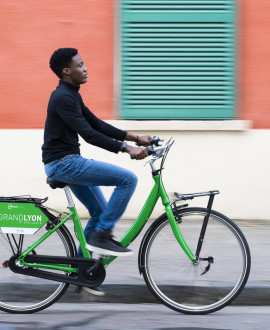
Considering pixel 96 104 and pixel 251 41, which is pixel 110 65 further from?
pixel 251 41

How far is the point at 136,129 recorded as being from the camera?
7746 mm

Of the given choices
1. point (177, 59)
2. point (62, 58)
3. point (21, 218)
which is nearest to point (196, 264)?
point (21, 218)

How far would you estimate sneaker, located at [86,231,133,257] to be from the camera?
461 cm

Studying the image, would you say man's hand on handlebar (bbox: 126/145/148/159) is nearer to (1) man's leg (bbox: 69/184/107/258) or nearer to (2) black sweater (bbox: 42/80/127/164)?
(2) black sweater (bbox: 42/80/127/164)

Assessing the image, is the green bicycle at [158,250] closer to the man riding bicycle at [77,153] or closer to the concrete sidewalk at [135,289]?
the man riding bicycle at [77,153]

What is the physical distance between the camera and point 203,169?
7906 mm

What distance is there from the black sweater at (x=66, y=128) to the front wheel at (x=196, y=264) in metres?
0.71

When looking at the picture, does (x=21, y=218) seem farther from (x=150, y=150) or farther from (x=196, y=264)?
(x=196, y=264)

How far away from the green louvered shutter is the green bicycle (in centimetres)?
321

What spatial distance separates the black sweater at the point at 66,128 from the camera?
446 cm

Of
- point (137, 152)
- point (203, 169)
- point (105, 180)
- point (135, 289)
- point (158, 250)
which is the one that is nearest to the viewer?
point (137, 152)

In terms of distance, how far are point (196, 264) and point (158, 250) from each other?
0.92 feet

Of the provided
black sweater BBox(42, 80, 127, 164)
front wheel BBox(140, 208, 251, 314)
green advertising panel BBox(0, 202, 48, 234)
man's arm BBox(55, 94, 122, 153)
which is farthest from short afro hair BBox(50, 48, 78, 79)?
front wheel BBox(140, 208, 251, 314)

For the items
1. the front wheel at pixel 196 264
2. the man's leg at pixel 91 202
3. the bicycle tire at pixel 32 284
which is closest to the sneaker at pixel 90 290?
the bicycle tire at pixel 32 284
